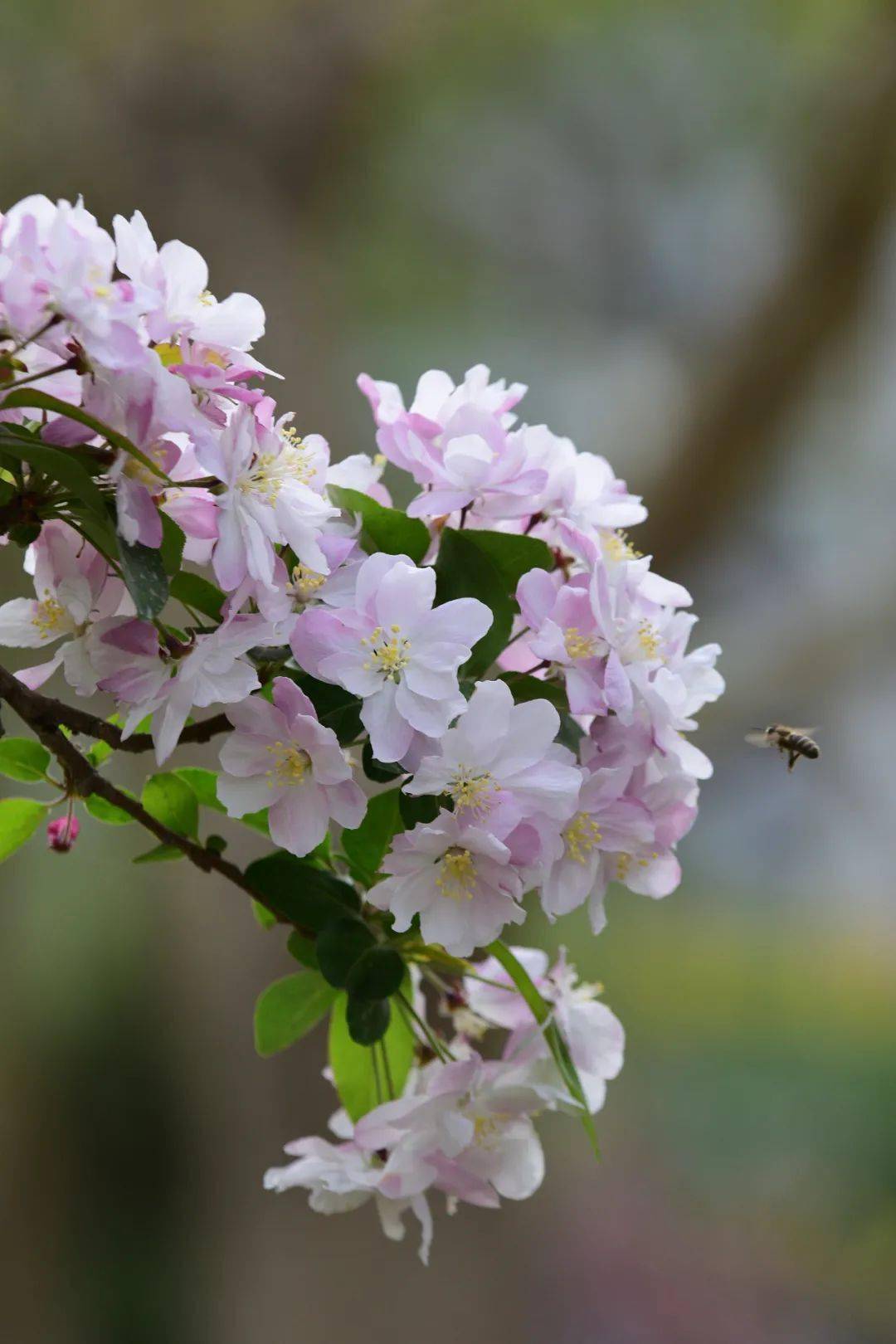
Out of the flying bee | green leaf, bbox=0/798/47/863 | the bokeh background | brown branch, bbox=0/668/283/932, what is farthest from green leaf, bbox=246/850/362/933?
the bokeh background

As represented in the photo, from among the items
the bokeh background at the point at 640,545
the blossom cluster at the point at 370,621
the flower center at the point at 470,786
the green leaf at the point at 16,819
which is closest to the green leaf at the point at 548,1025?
the blossom cluster at the point at 370,621

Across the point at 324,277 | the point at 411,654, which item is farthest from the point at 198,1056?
the point at 411,654

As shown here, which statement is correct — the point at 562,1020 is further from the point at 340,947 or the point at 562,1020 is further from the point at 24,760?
the point at 24,760

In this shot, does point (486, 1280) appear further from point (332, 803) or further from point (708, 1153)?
point (332, 803)

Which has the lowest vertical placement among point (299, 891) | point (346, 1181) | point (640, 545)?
point (346, 1181)

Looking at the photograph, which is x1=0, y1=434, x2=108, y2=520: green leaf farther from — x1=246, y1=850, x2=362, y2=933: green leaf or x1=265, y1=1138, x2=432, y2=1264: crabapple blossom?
x1=265, y1=1138, x2=432, y2=1264: crabapple blossom

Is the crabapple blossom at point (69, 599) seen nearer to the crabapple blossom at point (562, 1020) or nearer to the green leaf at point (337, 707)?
the green leaf at point (337, 707)

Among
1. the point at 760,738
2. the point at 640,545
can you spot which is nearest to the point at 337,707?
the point at 760,738
